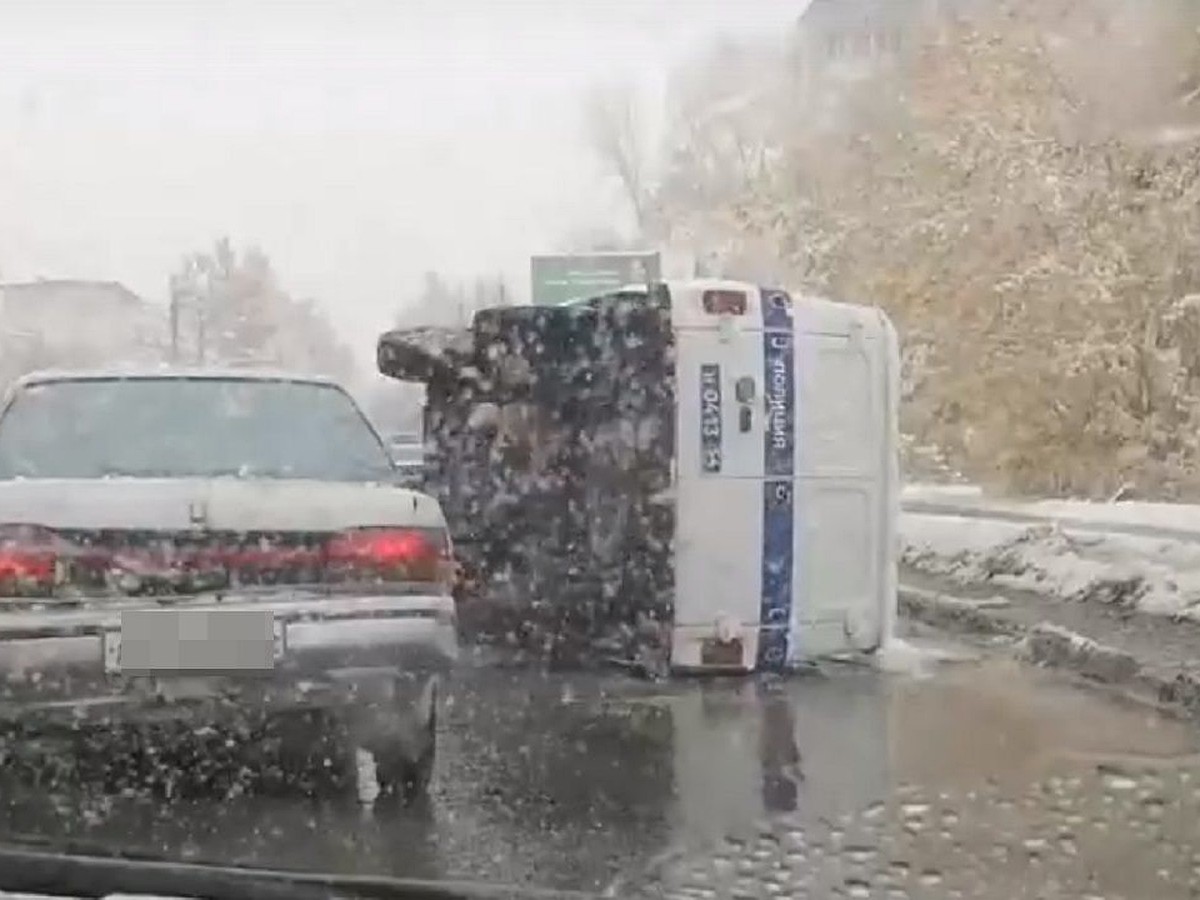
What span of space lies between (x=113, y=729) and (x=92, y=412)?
1.44 metres

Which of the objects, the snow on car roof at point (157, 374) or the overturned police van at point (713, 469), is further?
the overturned police van at point (713, 469)

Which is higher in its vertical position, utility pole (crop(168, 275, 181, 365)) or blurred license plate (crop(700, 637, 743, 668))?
utility pole (crop(168, 275, 181, 365))

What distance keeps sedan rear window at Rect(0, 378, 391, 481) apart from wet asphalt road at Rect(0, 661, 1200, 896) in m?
1.05

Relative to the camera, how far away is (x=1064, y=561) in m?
14.0

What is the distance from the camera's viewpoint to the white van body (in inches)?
349

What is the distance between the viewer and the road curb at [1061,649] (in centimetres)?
904

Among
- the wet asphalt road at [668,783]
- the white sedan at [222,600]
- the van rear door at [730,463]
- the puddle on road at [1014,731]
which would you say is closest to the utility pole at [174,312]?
the wet asphalt road at [668,783]

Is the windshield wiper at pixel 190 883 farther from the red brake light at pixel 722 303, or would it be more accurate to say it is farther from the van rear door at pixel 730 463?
the red brake light at pixel 722 303

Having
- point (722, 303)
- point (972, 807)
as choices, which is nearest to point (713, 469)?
point (722, 303)

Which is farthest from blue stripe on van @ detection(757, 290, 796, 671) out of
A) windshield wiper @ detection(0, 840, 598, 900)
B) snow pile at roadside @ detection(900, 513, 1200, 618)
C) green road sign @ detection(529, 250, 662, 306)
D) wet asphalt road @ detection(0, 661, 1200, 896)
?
green road sign @ detection(529, 250, 662, 306)

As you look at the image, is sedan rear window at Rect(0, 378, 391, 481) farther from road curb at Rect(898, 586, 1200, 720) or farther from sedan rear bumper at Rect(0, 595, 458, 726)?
road curb at Rect(898, 586, 1200, 720)

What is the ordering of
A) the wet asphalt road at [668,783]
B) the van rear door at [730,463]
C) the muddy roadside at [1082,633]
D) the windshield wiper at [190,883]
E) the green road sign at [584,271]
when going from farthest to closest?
the green road sign at [584,271], the muddy roadside at [1082,633], the van rear door at [730,463], the wet asphalt road at [668,783], the windshield wiper at [190,883]

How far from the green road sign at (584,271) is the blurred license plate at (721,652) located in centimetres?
2504

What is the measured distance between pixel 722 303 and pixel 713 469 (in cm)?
74
